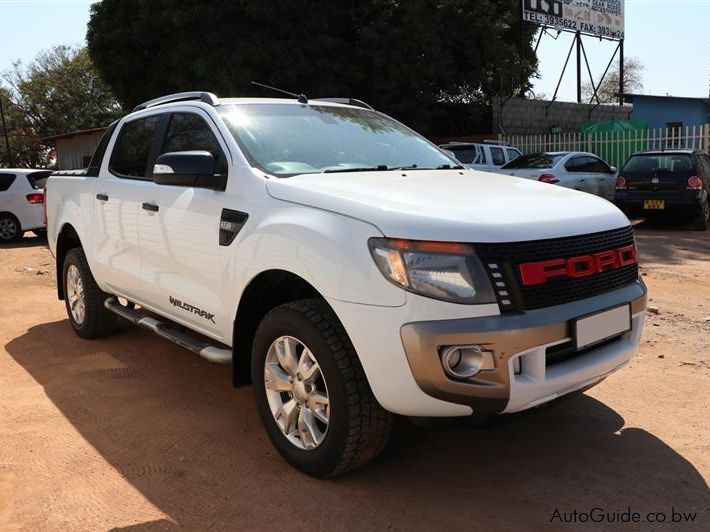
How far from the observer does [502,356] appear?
2484 mm

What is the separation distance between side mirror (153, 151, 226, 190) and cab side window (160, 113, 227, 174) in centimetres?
8

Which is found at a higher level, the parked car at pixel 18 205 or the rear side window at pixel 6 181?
the rear side window at pixel 6 181

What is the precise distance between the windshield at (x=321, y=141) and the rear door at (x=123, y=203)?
91 cm

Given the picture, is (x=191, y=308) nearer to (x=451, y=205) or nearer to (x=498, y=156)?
(x=451, y=205)

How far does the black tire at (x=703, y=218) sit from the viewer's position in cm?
1166

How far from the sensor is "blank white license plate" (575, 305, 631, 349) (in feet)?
8.93

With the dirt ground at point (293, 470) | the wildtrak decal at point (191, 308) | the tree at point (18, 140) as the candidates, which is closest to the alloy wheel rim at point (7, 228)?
the dirt ground at point (293, 470)

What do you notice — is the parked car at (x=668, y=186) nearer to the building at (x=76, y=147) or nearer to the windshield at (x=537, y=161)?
the windshield at (x=537, y=161)

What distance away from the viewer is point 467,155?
1402 cm

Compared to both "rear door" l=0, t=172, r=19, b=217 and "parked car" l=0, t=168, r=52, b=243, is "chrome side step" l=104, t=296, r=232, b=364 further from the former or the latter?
"rear door" l=0, t=172, r=19, b=217

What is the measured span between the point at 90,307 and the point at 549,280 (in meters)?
3.87

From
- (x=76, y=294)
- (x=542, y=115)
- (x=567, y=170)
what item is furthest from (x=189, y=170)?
(x=542, y=115)

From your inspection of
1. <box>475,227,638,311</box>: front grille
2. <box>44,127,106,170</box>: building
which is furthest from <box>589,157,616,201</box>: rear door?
<box>44,127,106,170</box>: building

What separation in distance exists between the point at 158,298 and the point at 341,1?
17090 mm
